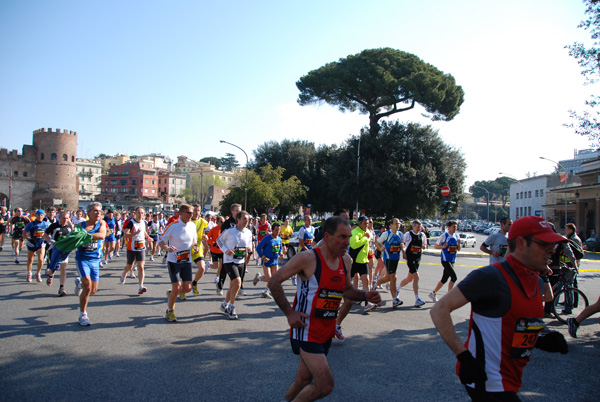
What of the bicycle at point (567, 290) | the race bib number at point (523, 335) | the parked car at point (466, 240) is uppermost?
the race bib number at point (523, 335)

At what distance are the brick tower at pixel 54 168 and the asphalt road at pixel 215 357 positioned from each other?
82102mm

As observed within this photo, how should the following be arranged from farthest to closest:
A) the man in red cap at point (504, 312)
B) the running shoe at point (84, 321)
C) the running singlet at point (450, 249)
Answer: the running singlet at point (450, 249) < the running shoe at point (84, 321) < the man in red cap at point (504, 312)

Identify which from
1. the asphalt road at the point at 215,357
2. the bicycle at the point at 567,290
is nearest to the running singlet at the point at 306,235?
the asphalt road at the point at 215,357

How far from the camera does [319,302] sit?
3.48m

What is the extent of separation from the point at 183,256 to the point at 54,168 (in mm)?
86222

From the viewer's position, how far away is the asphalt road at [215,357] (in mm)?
4434

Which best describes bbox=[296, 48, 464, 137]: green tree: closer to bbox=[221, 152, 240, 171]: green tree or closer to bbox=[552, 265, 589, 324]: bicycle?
bbox=[552, 265, 589, 324]: bicycle

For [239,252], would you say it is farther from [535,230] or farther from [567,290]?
[567,290]

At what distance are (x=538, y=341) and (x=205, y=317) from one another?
606 cm

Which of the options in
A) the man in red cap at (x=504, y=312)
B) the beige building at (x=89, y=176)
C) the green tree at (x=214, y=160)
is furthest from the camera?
the green tree at (x=214, y=160)

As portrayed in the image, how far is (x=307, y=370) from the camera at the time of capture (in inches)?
135

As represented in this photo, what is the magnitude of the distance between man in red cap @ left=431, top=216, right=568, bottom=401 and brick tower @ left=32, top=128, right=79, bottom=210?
89.0m

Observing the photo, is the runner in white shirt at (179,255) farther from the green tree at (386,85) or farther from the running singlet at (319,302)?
the green tree at (386,85)

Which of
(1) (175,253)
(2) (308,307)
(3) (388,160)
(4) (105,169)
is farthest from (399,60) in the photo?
(4) (105,169)
